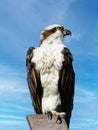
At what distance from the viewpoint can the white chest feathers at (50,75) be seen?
5730 mm

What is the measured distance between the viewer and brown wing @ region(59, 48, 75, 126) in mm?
5812

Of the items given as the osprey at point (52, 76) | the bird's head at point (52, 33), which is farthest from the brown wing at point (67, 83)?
the bird's head at point (52, 33)

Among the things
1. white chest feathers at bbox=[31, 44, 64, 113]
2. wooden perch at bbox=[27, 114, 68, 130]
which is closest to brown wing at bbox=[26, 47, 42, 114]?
white chest feathers at bbox=[31, 44, 64, 113]

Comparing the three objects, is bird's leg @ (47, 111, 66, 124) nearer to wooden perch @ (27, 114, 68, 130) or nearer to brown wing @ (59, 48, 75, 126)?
wooden perch @ (27, 114, 68, 130)

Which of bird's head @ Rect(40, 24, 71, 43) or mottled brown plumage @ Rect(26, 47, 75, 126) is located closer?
mottled brown plumage @ Rect(26, 47, 75, 126)

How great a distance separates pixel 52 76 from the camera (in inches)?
226

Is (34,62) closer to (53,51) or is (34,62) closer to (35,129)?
(53,51)

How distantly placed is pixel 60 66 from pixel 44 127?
3.90 feet

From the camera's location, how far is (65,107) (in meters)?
5.97

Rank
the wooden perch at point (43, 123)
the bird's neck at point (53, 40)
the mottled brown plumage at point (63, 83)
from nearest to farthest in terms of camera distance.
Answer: the wooden perch at point (43, 123) → the mottled brown plumage at point (63, 83) → the bird's neck at point (53, 40)

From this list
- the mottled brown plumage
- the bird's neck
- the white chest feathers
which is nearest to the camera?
the white chest feathers

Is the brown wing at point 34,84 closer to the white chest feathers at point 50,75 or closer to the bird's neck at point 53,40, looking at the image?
the white chest feathers at point 50,75

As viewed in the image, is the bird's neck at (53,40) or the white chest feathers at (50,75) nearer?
the white chest feathers at (50,75)

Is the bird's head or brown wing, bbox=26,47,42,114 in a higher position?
the bird's head
